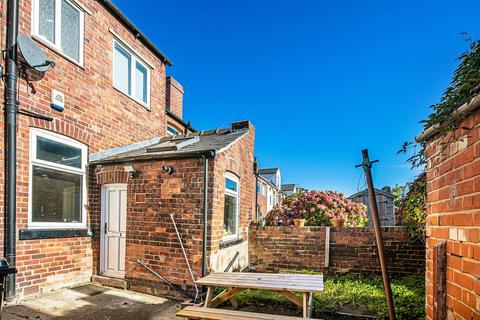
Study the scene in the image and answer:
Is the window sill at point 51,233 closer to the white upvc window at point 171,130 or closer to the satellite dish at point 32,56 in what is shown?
the satellite dish at point 32,56

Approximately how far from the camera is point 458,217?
5.67 ft

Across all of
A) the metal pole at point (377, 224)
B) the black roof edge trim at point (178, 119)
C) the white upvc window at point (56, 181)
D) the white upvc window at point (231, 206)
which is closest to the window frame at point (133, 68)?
the black roof edge trim at point (178, 119)

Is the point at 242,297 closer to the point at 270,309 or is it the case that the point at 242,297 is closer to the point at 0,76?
the point at 270,309

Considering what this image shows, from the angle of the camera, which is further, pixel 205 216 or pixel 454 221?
pixel 205 216

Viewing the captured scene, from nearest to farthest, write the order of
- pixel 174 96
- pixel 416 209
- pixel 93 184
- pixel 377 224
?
pixel 377 224 → pixel 416 209 → pixel 93 184 → pixel 174 96

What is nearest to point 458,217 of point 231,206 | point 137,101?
point 231,206

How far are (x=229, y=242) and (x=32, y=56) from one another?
5.31m

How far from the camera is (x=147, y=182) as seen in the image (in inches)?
235

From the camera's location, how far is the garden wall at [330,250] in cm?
667

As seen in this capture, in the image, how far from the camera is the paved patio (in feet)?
14.3

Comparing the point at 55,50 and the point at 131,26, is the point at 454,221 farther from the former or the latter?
the point at 131,26

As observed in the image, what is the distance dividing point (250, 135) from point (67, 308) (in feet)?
19.9

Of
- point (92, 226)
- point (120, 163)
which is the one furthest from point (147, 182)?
point (92, 226)

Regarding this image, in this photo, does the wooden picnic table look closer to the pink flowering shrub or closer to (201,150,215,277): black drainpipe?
(201,150,215,277): black drainpipe
